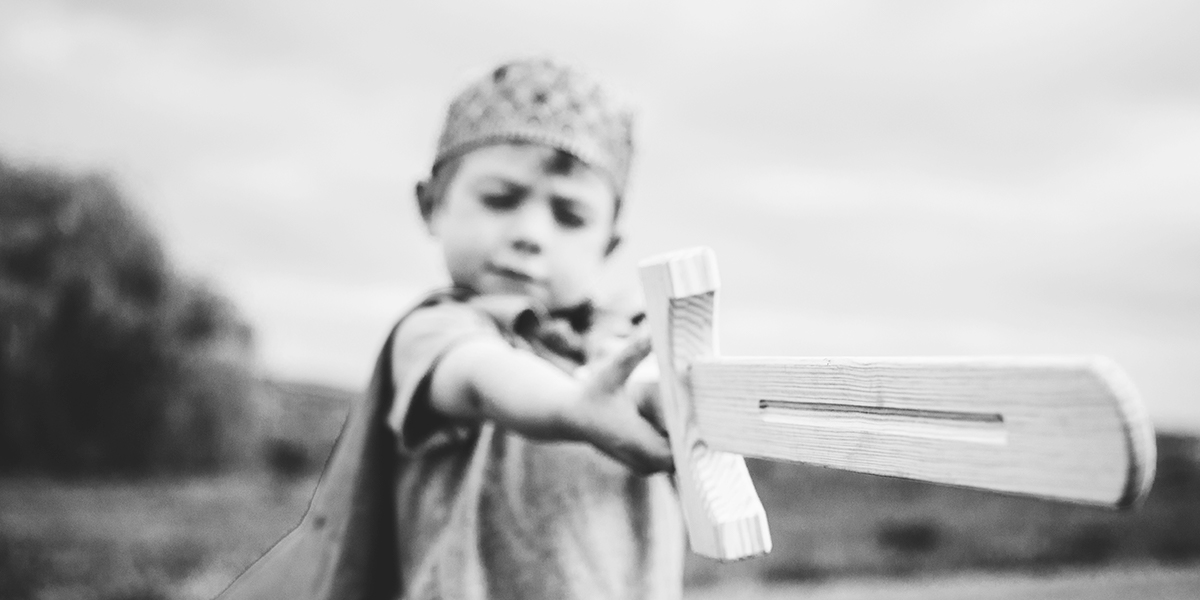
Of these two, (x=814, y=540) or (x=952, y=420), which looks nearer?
(x=952, y=420)

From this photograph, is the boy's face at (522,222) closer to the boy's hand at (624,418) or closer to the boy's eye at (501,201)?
the boy's eye at (501,201)

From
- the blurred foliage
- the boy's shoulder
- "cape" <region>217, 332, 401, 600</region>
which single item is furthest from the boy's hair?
the blurred foliage

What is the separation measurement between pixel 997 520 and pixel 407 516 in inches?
307

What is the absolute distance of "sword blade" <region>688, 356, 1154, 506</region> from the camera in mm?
683

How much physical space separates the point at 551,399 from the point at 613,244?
2.82 feet

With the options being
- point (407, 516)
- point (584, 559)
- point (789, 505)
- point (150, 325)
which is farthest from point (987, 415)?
point (150, 325)

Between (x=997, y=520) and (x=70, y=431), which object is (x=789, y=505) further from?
(x=70, y=431)

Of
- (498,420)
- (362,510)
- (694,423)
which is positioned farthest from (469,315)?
(694,423)

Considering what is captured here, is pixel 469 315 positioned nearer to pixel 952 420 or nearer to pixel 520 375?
pixel 520 375

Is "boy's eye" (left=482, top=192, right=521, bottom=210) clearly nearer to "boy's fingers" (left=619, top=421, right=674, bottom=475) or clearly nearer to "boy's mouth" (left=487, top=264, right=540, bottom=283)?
"boy's mouth" (left=487, top=264, right=540, bottom=283)

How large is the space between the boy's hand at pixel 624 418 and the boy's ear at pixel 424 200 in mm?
907

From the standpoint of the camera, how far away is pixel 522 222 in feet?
5.87

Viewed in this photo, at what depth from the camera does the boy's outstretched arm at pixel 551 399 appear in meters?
1.22

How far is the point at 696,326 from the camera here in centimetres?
111
